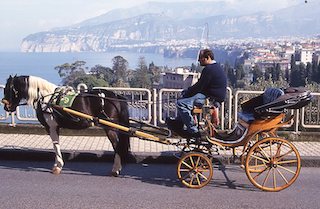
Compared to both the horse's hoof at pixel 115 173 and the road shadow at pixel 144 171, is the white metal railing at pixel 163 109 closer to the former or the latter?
the road shadow at pixel 144 171

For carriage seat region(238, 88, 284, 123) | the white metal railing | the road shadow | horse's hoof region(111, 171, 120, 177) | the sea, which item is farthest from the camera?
the sea

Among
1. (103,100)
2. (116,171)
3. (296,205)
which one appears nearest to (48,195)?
(116,171)

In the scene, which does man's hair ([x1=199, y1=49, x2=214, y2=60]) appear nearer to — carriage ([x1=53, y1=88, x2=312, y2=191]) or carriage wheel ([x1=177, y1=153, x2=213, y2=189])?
carriage ([x1=53, y1=88, x2=312, y2=191])

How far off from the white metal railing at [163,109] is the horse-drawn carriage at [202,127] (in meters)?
2.24

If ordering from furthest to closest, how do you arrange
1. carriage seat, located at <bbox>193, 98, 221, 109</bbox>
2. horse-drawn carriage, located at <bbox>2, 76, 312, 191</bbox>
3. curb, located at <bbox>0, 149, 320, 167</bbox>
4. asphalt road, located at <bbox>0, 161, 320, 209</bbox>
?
curb, located at <bbox>0, 149, 320, 167</bbox>
carriage seat, located at <bbox>193, 98, 221, 109</bbox>
horse-drawn carriage, located at <bbox>2, 76, 312, 191</bbox>
asphalt road, located at <bbox>0, 161, 320, 209</bbox>

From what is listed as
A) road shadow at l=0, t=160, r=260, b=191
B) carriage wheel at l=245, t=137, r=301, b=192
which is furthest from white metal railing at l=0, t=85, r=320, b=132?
carriage wheel at l=245, t=137, r=301, b=192

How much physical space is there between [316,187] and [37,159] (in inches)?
194

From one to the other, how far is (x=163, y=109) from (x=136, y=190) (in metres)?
4.05

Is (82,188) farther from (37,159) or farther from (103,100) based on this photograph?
(37,159)

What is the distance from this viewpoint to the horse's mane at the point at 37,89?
6.78 metres

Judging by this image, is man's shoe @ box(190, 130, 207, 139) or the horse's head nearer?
man's shoe @ box(190, 130, 207, 139)

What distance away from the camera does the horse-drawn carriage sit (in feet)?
19.5

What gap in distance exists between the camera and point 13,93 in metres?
6.86

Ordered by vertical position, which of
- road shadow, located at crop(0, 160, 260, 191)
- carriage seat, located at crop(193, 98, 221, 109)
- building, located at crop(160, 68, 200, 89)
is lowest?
road shadow, located at crop(0, 160, 260, 191)
